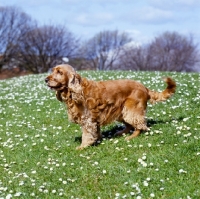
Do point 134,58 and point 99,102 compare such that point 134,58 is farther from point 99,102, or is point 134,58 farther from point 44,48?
point 99,102

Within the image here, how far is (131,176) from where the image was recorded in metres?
6.47

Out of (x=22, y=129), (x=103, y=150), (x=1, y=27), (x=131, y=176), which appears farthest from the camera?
(x=1, y=27)

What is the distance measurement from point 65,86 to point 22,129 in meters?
3.06

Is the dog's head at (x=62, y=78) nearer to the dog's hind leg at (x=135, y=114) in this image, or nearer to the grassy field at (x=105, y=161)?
the dog's hind leg at (x=135, y=114)

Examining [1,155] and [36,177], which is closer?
[36,177]

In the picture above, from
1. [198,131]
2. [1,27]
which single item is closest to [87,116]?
[198,131]

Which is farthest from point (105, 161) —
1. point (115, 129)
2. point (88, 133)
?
point (115, 129)

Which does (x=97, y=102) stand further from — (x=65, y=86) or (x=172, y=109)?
(x=172, y=109)

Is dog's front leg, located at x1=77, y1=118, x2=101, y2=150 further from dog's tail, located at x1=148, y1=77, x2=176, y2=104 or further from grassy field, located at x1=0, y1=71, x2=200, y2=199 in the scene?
dog's tail, located at x1=148, y1=77, x2=176, y2=104

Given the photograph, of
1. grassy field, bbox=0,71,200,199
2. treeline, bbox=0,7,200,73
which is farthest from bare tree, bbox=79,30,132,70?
grassy field, bbox=0,71,200,199

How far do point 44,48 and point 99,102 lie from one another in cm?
5509

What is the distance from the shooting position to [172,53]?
2518 inches

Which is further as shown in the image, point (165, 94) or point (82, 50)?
point (82, 50)

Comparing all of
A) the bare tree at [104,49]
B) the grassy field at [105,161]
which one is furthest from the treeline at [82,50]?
the grassy field at [105,161]
